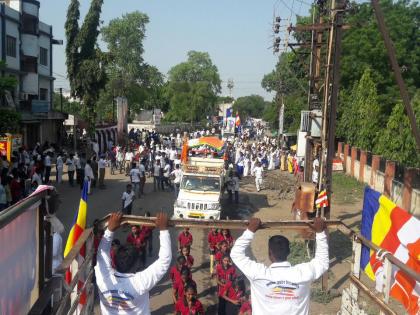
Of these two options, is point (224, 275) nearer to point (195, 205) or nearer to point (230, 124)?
point (195, 205)

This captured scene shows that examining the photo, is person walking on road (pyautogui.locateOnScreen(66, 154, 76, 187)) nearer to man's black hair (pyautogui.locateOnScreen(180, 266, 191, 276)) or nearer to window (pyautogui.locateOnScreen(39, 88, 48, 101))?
man's black hair (pyautogui.locateOnScreen(180, 266, 191, 276))

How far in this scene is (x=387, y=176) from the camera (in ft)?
71.3

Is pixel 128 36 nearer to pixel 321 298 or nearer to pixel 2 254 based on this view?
pixel 321 298

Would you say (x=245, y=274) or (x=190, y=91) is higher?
(x=190, y=91)

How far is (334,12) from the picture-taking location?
10.7m

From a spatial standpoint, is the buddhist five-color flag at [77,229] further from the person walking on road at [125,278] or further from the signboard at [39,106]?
the signboard at [39,106]

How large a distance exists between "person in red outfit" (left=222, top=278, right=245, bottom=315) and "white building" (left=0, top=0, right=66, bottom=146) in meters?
24.5

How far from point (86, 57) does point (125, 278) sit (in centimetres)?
3624

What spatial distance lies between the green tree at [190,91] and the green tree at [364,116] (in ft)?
129

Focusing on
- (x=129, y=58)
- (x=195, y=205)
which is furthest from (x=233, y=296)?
(x=129, y=58)

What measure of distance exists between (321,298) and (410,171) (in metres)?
10.7

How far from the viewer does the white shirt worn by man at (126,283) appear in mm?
3910

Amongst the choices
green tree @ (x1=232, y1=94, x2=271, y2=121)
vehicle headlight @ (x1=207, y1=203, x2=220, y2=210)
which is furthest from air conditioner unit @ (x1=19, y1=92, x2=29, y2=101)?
green tree @ (x1=232, y1=94, x2=271, y2=121)

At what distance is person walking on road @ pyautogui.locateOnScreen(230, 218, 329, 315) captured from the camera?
390 cm
